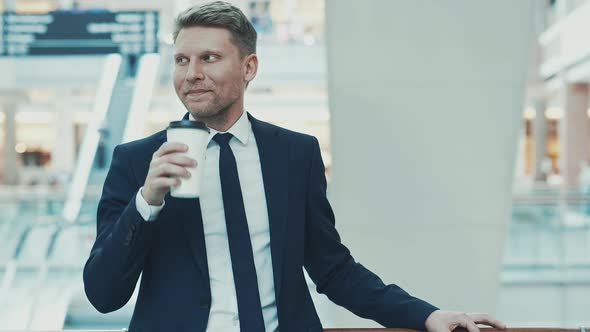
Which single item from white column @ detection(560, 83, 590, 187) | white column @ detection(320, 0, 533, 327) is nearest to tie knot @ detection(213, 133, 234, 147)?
white column @ detection(320, 0, 533, 327)

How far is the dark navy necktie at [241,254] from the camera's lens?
1.42 meters

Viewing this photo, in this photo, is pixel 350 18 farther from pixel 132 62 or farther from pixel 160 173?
pixel 132 62

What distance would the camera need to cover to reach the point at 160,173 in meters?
1.21

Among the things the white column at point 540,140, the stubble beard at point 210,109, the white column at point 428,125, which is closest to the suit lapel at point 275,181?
the stubble beard at point 210,109

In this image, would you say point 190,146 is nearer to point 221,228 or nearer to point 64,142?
point 221,228

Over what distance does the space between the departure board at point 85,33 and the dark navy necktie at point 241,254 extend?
20.2 ft

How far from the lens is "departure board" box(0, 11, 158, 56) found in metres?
7.27

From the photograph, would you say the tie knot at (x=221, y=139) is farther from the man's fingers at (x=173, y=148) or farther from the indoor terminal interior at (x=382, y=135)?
the indoor terminal interior at (x=382, y=135)

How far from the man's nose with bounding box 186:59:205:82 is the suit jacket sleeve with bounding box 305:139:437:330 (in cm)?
33

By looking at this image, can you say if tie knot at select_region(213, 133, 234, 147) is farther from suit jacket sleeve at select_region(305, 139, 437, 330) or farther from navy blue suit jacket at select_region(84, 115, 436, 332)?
suit jacket sleeve at select_region(305, 139, 437, 330)

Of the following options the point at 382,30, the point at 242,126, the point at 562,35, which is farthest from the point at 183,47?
the point at 562,35

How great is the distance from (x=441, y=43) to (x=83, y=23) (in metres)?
4.90

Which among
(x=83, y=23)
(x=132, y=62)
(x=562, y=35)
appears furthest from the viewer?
(x=562, y=35)

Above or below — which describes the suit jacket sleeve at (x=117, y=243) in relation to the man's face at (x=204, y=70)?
below
